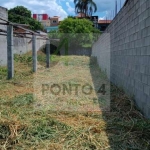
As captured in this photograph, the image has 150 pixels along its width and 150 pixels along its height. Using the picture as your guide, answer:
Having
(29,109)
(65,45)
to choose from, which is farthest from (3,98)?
(65,45)

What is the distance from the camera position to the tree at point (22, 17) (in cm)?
2750

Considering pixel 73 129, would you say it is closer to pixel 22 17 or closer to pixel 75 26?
pixel 75 26

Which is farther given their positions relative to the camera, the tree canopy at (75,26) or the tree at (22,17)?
the tree at (22,17)

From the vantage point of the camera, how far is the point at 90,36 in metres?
23.1

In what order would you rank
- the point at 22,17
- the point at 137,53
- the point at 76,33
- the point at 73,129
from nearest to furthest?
the point at 73,129
the point at 137,53
the point at 76,33
the point at 22,17

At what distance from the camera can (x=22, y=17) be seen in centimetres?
2781

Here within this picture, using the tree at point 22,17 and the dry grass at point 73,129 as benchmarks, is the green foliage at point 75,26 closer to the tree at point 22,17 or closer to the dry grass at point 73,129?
the tree at point 22,17

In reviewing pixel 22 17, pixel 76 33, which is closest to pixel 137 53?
pixel 76 33

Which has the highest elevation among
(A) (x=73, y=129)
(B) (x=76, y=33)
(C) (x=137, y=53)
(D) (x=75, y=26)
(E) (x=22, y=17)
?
(E) (x=22, y=17)

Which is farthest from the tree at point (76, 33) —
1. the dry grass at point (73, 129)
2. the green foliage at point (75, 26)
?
the dry grass at point (73, 129)

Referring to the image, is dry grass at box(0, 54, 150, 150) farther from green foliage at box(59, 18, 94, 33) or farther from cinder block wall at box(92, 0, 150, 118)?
green foliage at box(59, 18, 94, 33)

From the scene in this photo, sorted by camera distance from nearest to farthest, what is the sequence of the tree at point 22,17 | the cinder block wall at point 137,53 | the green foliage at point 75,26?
the cinder block wall at point 137,53 → the green foliage at point 75,26 → the tree at point 22,17

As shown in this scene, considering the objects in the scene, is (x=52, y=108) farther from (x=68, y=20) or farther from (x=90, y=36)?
(x=68, y=20)

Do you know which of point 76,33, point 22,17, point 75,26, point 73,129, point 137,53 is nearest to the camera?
point 73,129
